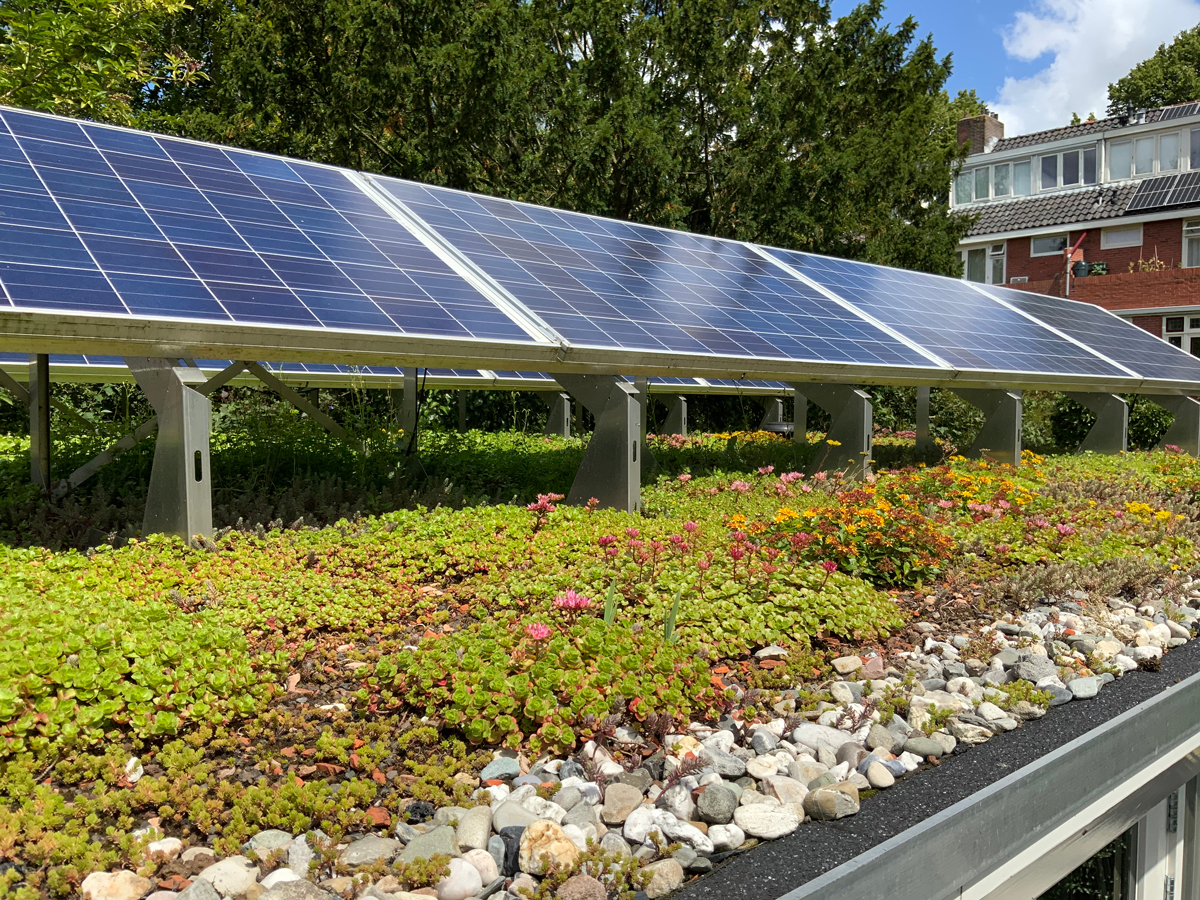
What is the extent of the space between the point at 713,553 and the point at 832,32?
19675mm

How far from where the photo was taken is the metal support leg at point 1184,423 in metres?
16.4

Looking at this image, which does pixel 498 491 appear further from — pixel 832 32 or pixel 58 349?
pixel 832 32

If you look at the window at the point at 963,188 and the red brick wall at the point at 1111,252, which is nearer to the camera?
the red brick wall at the point at 1111,252

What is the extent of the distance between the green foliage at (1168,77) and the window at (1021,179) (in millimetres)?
18084

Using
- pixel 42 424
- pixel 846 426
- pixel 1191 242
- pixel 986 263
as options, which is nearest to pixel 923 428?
pixel 846 426

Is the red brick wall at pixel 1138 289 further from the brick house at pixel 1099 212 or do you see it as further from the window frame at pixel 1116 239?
the window frame at pixel 1116 239

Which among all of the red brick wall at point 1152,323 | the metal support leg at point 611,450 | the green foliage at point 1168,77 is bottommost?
the metal support leg at point 611,450

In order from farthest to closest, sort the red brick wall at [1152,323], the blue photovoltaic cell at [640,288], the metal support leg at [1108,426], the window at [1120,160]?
1. the window at [1120,160]
2. the red brick wall at [1152,323]
3. the metal support leg at [1108,426]
4. the blue photovoltaic cell at [640,288]

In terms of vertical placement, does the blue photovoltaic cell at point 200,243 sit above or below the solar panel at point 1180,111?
below

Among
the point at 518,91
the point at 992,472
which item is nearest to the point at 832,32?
the point at 518,91

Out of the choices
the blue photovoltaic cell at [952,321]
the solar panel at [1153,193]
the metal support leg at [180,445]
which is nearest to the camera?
the metal support leg at [180,445]

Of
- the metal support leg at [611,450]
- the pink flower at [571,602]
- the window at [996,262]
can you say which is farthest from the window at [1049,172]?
the pink flower at [571,602]

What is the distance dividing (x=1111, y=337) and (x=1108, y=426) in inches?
132

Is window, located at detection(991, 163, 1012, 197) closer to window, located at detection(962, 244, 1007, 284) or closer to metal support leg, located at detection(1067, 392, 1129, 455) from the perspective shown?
window, located at detection(962, 244, 1007, 284)
